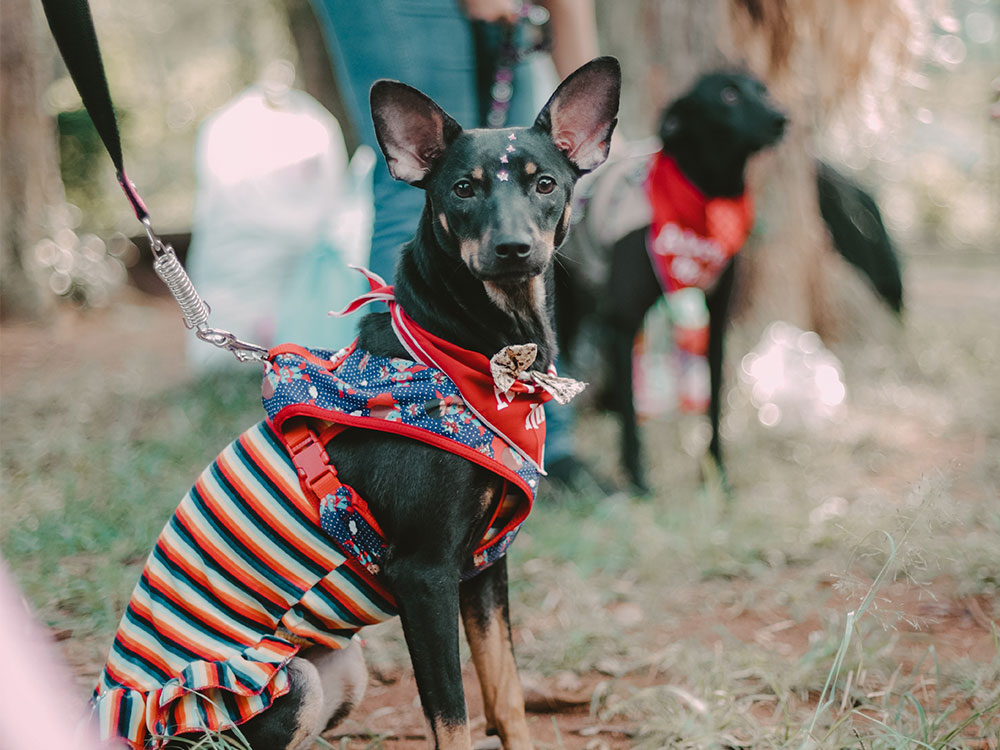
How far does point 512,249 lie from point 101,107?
0.90 m

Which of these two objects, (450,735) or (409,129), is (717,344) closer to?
(409,129)

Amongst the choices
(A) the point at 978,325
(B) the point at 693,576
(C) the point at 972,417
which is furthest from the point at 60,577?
(A) the point at 978,325

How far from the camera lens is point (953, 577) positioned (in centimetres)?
282

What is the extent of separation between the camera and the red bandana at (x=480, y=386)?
174 cm

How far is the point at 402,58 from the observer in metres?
2.73

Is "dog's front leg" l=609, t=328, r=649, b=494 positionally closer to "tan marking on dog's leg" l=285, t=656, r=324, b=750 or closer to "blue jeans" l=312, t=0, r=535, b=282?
"blue jeans" l=312, t=0, r=535, b=282

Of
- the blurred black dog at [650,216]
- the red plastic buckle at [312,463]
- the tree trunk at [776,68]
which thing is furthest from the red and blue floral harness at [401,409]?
the tree trunk at [776,68]

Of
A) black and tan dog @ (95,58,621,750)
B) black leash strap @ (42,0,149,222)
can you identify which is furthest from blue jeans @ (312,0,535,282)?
black leash strap @ (42,0,149,222)

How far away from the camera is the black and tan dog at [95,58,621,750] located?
167 cm

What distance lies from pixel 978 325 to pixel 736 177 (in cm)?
364

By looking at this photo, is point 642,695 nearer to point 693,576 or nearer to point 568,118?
point 693,576

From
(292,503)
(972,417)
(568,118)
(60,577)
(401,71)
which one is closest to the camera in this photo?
(292,503)

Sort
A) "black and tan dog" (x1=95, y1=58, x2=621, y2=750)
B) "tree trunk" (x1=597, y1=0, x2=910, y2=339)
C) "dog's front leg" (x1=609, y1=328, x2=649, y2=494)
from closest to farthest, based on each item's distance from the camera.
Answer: "black and tan dog" (x1=95, y1=58, x2=621, y2=750) → "dog's front leg" (x1=609, y1=328, x2=649, y2=494) → "tree trunk" (x1=597, y1=0, x2=910, y2=339)

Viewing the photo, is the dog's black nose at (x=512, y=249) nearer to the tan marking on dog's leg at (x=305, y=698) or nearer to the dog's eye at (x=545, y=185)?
the dog's eye at (x=545, y=185)
